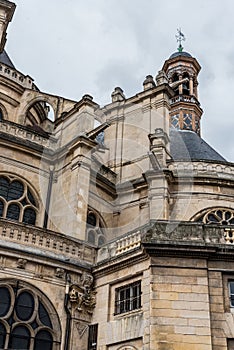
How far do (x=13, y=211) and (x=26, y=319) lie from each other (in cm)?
524

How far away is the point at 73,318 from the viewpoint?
1279 cm

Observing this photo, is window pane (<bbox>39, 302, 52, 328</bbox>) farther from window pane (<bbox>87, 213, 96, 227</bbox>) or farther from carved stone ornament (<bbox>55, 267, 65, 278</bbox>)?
window pane (<bbox>87, 213, 96, 227</bbox>)

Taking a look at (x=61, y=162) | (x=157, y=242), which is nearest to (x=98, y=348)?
(x=157, y=242)

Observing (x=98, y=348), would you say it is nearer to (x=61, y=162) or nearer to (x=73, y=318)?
(x=73, y=318)

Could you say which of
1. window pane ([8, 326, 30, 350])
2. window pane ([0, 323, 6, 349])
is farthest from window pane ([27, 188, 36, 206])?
window pane ([0, 323, 6, 349])

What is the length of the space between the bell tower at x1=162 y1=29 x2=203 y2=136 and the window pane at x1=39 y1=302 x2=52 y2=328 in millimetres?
27280

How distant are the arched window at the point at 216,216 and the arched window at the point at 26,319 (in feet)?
28.5

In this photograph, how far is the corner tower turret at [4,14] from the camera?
73.6 feet

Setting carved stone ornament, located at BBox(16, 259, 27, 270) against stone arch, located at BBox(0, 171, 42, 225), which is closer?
carved stone ornament, located at BBox(16, 259, 27, 270)

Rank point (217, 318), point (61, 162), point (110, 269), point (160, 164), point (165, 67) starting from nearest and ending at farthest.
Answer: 1. point (217, 318)
2. point (110, 269)
3. point (61, 162)
4. point (160, 164)
5. point (165, 67)

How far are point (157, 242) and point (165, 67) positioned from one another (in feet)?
115

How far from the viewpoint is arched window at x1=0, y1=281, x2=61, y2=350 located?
11.9m

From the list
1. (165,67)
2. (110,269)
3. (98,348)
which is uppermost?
(165,67)

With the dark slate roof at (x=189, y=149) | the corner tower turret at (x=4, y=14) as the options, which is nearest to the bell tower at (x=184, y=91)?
the dark slate roof at (x=189, y=149)
